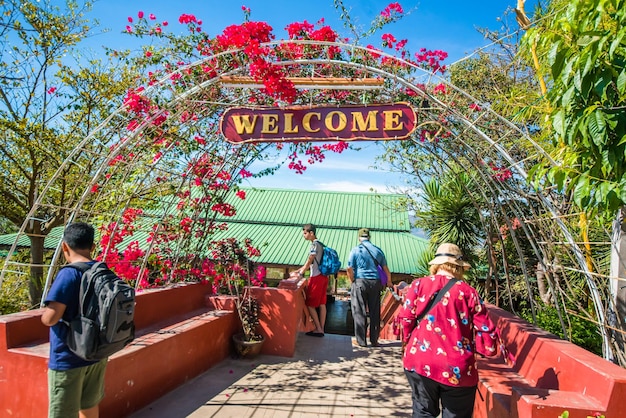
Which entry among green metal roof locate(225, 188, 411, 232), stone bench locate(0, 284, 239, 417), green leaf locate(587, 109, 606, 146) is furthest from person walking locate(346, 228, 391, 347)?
green metal roof locate(225, 188, 411, 232)

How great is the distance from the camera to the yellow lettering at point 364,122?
14.2 feet

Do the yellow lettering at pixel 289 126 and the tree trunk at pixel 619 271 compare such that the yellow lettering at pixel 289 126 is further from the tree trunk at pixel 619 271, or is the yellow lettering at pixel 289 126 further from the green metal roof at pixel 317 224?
the green metal roof at pixel 317 224

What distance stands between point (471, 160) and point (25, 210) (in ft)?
32.8

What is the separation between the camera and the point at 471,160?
445 centimetres

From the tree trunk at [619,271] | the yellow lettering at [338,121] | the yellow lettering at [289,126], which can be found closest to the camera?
the tree trunk at [619,271]

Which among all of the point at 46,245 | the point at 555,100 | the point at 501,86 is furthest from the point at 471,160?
the point at 46,245

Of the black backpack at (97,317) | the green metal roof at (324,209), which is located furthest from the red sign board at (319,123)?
the green metal roof at (324,209)

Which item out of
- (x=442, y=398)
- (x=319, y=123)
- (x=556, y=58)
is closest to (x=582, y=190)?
(x=556, y=58)

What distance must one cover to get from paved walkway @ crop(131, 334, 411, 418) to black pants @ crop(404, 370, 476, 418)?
1.24 meters

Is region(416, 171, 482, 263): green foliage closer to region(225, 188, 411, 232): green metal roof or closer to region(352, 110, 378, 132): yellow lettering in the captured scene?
region(225, 188, 411, 232): green metal roof

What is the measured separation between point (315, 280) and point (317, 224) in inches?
288

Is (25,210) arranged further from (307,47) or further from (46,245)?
(307,47)

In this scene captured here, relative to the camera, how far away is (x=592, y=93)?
2541 mm

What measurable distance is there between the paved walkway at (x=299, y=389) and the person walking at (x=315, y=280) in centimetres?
70
